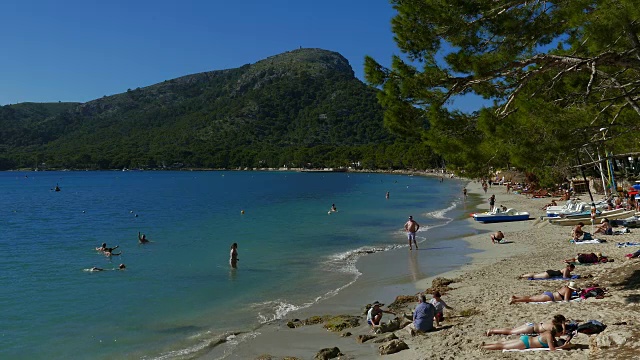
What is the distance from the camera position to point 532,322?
9.98m

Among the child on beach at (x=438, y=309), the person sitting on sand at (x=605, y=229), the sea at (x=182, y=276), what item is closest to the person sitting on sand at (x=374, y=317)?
the child on beach at (x=438, y=309)

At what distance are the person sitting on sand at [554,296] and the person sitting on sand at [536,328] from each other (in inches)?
84.9

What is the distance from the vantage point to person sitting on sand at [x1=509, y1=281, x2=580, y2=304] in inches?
440

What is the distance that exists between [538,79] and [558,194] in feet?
128

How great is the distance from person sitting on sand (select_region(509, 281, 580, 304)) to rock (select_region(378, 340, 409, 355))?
3.38 m

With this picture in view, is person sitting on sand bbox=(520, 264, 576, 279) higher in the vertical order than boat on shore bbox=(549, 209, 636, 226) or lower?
lower

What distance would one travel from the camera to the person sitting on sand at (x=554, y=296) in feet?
36.7

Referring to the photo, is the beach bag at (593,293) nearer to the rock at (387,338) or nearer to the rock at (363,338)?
the rock at (387,338)

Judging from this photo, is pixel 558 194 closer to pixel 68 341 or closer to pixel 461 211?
pixel 461 211

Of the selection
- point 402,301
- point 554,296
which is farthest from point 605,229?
point 402,301

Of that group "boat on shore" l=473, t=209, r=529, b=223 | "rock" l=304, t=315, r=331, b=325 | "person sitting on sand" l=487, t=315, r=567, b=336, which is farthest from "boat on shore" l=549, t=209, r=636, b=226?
"person sitting on sand" l=487, t=315, r=567, b=336

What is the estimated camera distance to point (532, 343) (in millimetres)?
8562

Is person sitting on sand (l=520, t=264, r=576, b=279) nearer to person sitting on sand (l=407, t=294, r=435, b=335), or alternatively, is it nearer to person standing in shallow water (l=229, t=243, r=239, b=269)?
person sitting on sand (l=407, t=294, r=435, b=335)

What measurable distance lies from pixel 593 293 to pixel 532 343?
11.4ft
